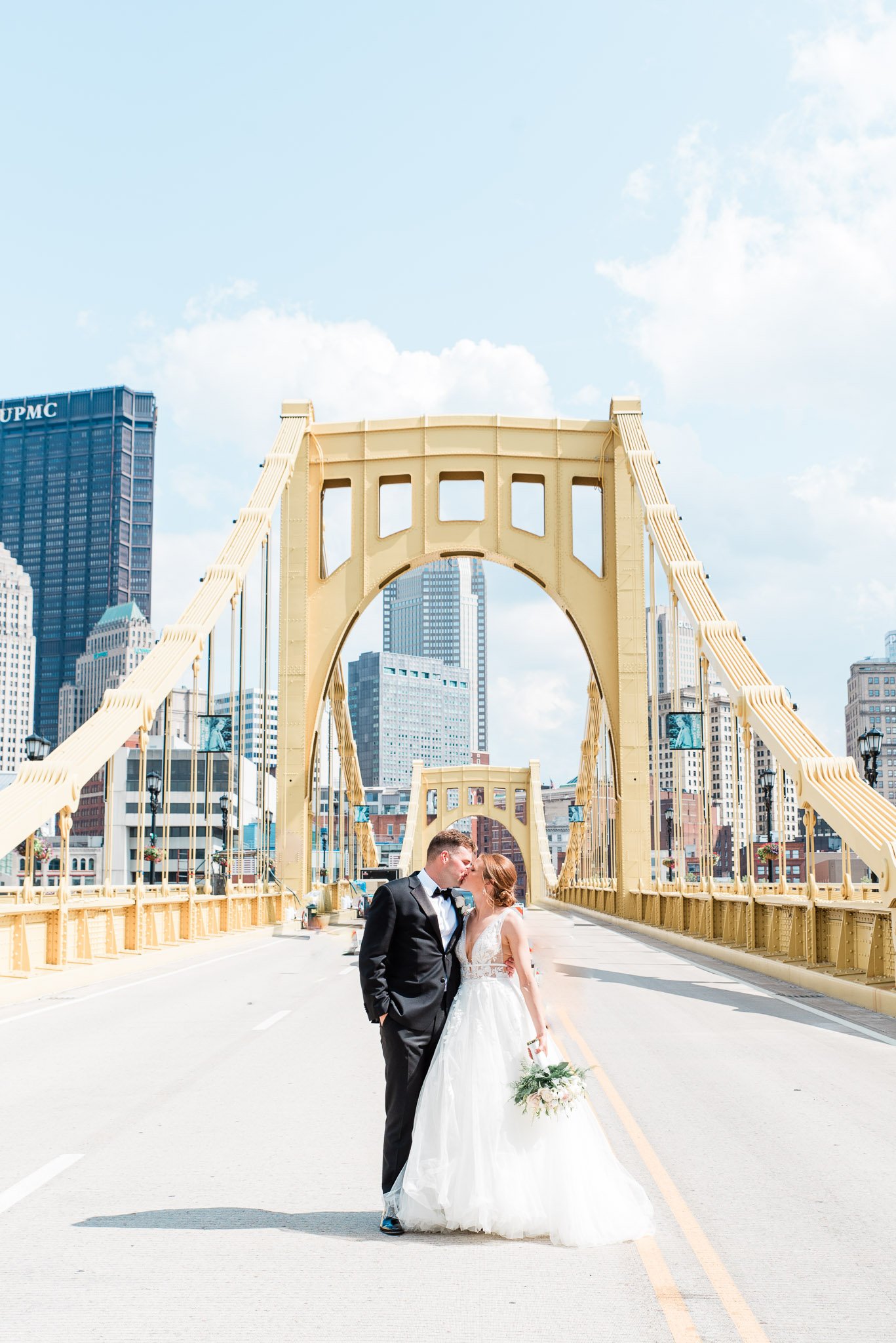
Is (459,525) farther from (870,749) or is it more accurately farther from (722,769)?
(722,769)

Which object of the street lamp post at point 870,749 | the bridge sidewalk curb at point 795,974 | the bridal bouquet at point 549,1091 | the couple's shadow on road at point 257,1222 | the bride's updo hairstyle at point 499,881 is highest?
the street lamp post at point 870,749

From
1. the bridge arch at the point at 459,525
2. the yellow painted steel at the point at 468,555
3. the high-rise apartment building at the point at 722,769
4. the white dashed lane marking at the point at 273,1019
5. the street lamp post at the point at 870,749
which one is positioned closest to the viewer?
the white dashed lane marking at the point at 273,1019

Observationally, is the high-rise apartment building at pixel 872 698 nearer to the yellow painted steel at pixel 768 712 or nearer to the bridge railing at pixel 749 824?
the bridge railing at pixel 749 824

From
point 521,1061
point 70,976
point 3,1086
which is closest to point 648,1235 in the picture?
point 521,1061

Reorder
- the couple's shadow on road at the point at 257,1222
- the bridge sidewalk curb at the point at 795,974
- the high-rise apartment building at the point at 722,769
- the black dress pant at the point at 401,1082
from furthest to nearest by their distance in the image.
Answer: the high-rise apartment building at the point at 722,769 < the bridge sidewalk curb at the point at 795,974 < the black dress pant at the point at 401,1082 < the couple's shadow on road at the point at 257,1222

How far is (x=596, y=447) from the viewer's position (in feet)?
139

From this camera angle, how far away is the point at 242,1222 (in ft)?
19.4

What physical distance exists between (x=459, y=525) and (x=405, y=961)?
3715cm

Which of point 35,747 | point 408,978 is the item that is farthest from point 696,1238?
point 35,747

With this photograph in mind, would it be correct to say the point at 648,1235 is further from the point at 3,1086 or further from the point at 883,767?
the point at 883,767

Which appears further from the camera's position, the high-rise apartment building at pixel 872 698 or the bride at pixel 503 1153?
the high-rise apartment building at pixel 872 698

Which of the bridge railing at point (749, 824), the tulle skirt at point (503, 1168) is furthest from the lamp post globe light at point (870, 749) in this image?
the tulle skirt at point (503, 1168)

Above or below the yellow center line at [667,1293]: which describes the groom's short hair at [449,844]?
above

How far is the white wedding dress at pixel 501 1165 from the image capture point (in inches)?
218
